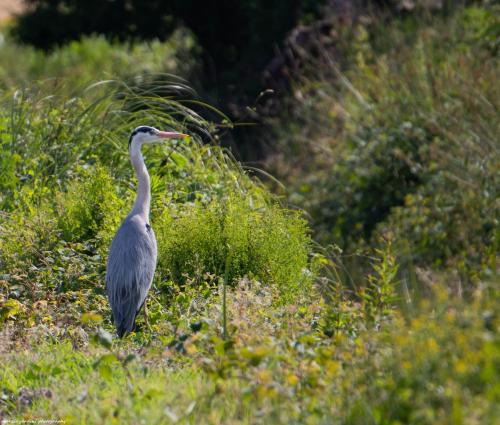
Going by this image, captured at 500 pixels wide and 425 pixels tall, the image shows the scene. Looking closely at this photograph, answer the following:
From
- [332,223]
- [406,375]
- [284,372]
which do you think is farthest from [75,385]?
[332,223]

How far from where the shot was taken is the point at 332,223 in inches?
404

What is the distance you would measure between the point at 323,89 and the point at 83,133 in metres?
4.36

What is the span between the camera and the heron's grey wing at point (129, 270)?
240 inches

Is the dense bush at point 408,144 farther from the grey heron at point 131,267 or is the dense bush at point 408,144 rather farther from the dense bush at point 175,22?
the grey heron at point 131,267

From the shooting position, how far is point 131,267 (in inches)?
242

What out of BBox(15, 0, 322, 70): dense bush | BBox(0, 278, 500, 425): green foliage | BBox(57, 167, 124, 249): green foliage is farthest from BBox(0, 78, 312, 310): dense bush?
BBox(15, 0, 322, 70): dense bush

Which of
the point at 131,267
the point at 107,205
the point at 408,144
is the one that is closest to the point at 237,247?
the point at 131,267

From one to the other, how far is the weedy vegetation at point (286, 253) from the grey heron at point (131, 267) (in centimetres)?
19

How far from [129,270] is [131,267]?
2 centimetres

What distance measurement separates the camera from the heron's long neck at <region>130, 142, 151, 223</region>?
657cm

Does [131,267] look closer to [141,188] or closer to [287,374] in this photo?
[141,188]

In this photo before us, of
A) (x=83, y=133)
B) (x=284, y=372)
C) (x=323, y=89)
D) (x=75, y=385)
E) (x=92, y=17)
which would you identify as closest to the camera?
(x=284, y=372)

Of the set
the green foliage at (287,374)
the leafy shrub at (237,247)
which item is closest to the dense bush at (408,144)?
the leafy shrub at (237,247)

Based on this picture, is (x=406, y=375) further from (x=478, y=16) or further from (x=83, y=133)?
(x=478, y=16)
